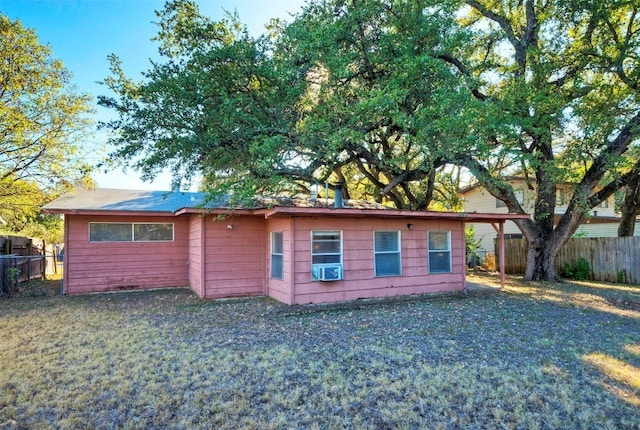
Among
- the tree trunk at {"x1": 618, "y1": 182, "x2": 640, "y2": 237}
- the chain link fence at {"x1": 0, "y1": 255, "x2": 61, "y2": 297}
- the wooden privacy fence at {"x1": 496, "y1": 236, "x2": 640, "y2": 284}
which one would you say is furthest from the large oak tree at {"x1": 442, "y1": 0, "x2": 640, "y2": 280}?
the chain link fence at {"x1": 0, "y1": 255, "x2": 61, "y2": 297}

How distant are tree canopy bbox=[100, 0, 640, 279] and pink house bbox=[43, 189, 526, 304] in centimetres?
121

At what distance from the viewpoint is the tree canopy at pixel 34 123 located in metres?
12.1

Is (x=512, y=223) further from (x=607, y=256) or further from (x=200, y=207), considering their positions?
(x=200, y=207)

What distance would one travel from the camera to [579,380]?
366 cm

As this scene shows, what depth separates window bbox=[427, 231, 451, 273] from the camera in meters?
9.23

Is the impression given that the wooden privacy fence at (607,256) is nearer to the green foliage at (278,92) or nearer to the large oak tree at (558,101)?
the large oak tree at (558,101)

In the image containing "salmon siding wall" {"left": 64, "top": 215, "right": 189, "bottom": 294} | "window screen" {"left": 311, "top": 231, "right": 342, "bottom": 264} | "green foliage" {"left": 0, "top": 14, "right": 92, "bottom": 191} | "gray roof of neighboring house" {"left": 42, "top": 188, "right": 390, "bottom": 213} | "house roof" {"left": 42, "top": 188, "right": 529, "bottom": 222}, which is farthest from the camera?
"green foliage" {"left": 0, "top": 14, "right": 92, "bottom": 191}

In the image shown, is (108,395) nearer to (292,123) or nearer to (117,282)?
(292,123)

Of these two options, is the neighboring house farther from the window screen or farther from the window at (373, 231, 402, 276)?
the window screen

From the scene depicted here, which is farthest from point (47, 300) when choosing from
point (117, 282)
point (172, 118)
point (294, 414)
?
point (294, 414)

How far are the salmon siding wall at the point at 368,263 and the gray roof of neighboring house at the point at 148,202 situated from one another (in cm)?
70

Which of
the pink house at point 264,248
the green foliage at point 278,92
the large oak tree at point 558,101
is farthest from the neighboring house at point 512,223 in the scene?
the green foliage at point 278,92

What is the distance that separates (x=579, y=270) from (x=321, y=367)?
1224 cm

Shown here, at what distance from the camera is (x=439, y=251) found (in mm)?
9352
